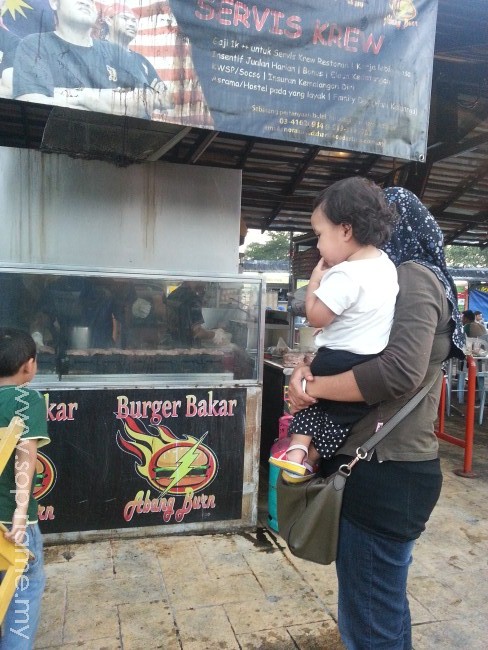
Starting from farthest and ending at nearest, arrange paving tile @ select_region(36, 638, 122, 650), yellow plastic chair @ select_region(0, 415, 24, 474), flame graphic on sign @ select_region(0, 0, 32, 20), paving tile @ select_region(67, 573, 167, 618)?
paving tile @ select_region(67, 573, 167, 618), paving tile @ select_region(36, 638, 122, 650), flame graphic on sign @ select_region(0, 0, 32, 20), yellow plastic chair @ select_region(0, 415, 24, 474)

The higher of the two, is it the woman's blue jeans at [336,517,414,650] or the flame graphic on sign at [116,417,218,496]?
the woman's blue jeans at [336,517,414,650]

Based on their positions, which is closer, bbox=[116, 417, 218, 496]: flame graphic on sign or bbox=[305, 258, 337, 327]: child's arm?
bbox=[305, 258, 337, 327]: child's arm

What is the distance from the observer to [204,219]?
171 inches

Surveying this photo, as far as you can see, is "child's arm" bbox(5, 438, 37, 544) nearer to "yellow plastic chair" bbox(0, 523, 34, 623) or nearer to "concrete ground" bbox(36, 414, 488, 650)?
"yellow plastic chair" bbox(0, 523, 34, 623)

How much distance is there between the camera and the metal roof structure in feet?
11.7

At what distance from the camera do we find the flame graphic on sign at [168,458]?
3.42m

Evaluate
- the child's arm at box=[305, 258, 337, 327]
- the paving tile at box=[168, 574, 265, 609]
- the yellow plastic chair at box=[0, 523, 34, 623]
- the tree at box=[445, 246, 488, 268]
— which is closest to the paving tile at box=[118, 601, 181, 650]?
the paving tile at box=[168, 574, 265, 609]

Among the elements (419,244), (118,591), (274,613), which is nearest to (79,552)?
(118,591)

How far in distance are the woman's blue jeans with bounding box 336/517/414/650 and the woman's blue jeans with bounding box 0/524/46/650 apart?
1220 mm

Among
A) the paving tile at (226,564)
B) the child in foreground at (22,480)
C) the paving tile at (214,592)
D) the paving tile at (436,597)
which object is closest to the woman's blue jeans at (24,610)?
the child in foreground at (22,480)

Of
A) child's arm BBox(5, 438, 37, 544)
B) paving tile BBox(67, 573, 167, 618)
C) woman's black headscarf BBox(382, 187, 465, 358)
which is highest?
woman's black headscarf BBox(382, 187, 465, 358)

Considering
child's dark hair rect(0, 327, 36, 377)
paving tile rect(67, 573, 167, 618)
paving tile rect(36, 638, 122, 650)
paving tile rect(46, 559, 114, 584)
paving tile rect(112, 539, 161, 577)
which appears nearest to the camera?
child's dark hair rect(0, 327, 36, 377)

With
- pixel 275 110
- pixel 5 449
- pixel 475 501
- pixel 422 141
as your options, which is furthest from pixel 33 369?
pixel 475 501

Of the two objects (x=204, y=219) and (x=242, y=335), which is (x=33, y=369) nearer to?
(x=242, y=335)
